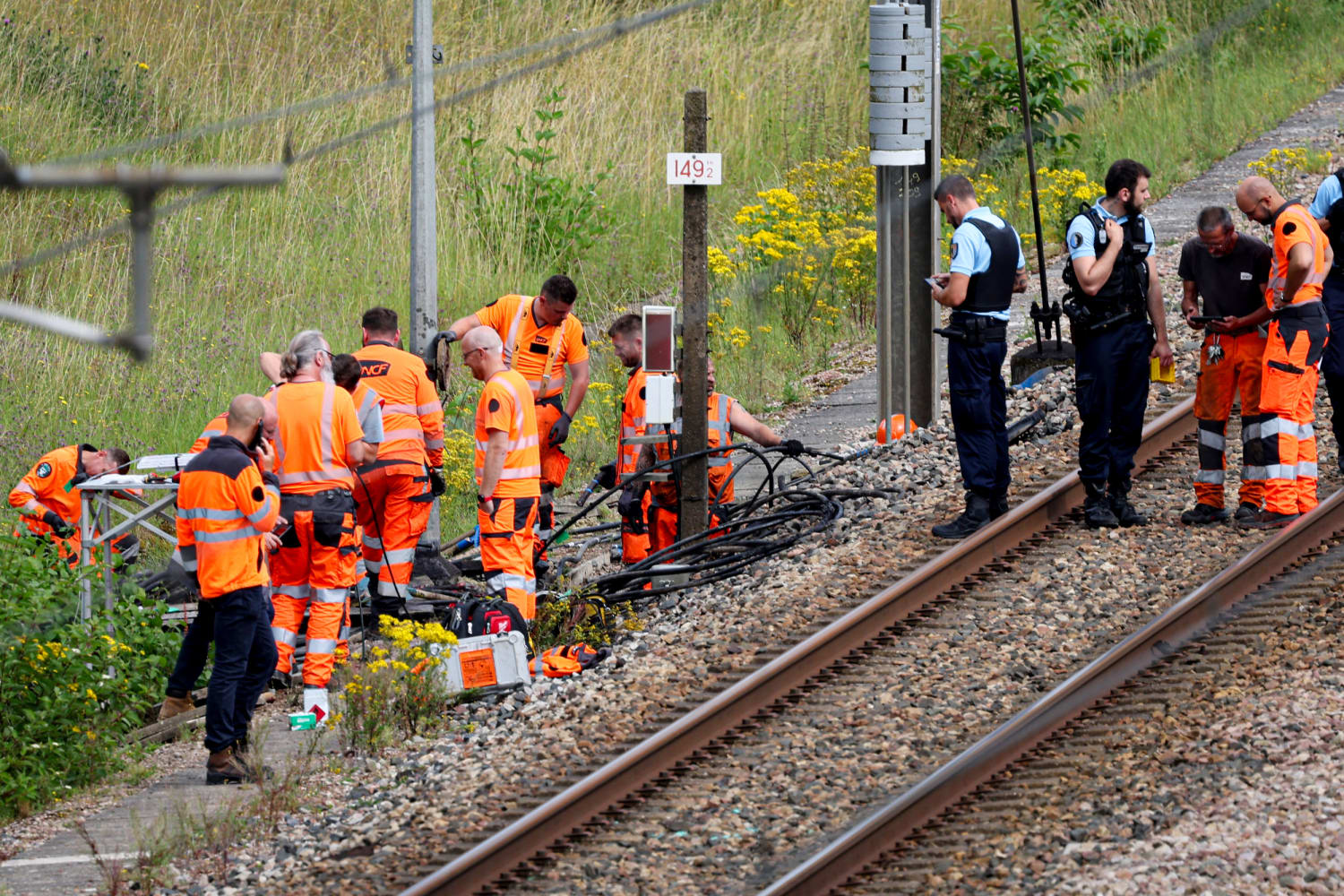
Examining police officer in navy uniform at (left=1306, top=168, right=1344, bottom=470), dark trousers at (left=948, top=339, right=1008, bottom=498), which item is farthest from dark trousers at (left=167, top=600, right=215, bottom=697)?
police officer in navy uniform at (left=1306, top=168, right=1344, bottom=470)

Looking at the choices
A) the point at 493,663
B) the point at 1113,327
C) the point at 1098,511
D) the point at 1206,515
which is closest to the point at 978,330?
the point at 1113,327

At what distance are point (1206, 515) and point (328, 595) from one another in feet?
16.7

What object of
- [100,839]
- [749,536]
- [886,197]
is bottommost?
[100,839]

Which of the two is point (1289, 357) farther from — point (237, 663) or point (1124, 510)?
point (237, 663)

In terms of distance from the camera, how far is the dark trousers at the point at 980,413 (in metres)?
10.1

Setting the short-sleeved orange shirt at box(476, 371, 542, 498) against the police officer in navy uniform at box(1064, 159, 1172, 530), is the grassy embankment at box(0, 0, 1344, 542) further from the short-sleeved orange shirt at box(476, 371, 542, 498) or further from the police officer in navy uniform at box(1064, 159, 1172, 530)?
the police officer in navy uniform at box(1064, 159, 1172, 530)

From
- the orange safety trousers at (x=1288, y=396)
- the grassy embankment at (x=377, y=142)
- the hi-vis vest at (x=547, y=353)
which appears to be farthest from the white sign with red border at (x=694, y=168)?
the grassy embankment at (x=377, y=142)

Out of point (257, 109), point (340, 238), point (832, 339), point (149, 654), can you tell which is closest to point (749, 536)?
point (149, 654)

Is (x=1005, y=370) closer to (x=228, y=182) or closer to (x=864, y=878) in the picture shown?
(x=864, y=878)

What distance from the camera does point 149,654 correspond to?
34.6ft

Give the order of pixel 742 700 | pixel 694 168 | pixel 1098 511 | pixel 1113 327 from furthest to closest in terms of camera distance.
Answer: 1. pixel 694 168
2. pixel 1098 511
3. pixel 1113 327
4. pixel 742 700

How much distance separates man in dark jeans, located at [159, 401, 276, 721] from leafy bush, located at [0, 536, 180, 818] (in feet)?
0.74

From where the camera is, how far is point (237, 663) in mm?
8602

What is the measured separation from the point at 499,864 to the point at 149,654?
14.4ft
